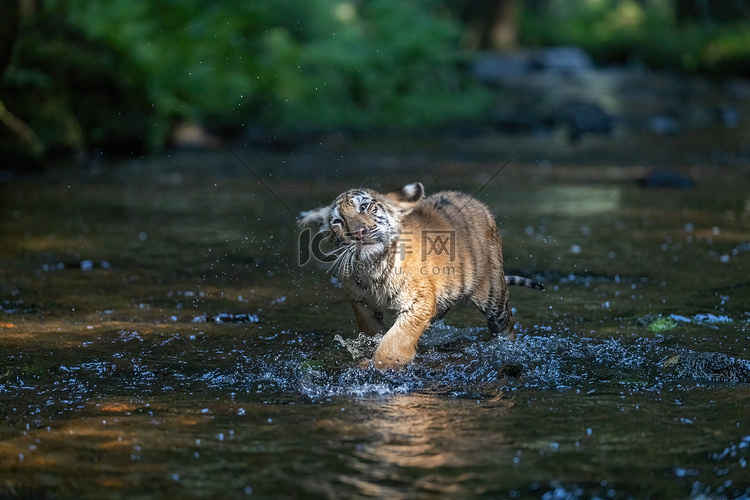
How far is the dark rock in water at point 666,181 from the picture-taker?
595 inches

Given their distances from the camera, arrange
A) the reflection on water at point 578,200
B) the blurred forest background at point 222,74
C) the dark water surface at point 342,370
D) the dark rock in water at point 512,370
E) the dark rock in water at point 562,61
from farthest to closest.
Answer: the dark rock in water at point 562,61 < the blurred forest background at point 222,74 < the reflection on water at point 578,200 < the dark rock in water at point 512,370 < the dark water surface at point 342,370

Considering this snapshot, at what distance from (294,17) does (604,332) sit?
75.2ft

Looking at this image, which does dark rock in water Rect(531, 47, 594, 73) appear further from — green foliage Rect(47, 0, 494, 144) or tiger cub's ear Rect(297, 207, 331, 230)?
tiger cub's ear Rect(297, 207, 331, 230)

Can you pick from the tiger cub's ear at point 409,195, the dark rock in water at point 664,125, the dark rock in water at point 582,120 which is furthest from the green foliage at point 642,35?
the tiger cub's ear at point 409,195

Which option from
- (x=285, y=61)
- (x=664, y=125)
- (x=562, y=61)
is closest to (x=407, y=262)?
(x=285, y=61)

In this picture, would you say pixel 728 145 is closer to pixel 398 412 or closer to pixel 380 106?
pixel 380 106

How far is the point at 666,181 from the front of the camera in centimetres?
1522

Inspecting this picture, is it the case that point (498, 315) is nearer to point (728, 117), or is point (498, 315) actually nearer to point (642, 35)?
point (728, 117)

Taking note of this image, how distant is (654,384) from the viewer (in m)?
5.70

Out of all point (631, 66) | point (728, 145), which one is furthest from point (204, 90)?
point (631, 66)

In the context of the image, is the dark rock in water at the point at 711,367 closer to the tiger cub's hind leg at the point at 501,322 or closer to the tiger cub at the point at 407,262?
the tiger cub's hind leg at the point at 501,322

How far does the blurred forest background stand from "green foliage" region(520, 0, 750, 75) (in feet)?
56.3

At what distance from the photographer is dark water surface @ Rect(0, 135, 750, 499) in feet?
14.3

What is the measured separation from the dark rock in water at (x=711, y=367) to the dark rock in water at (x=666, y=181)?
377 inches
